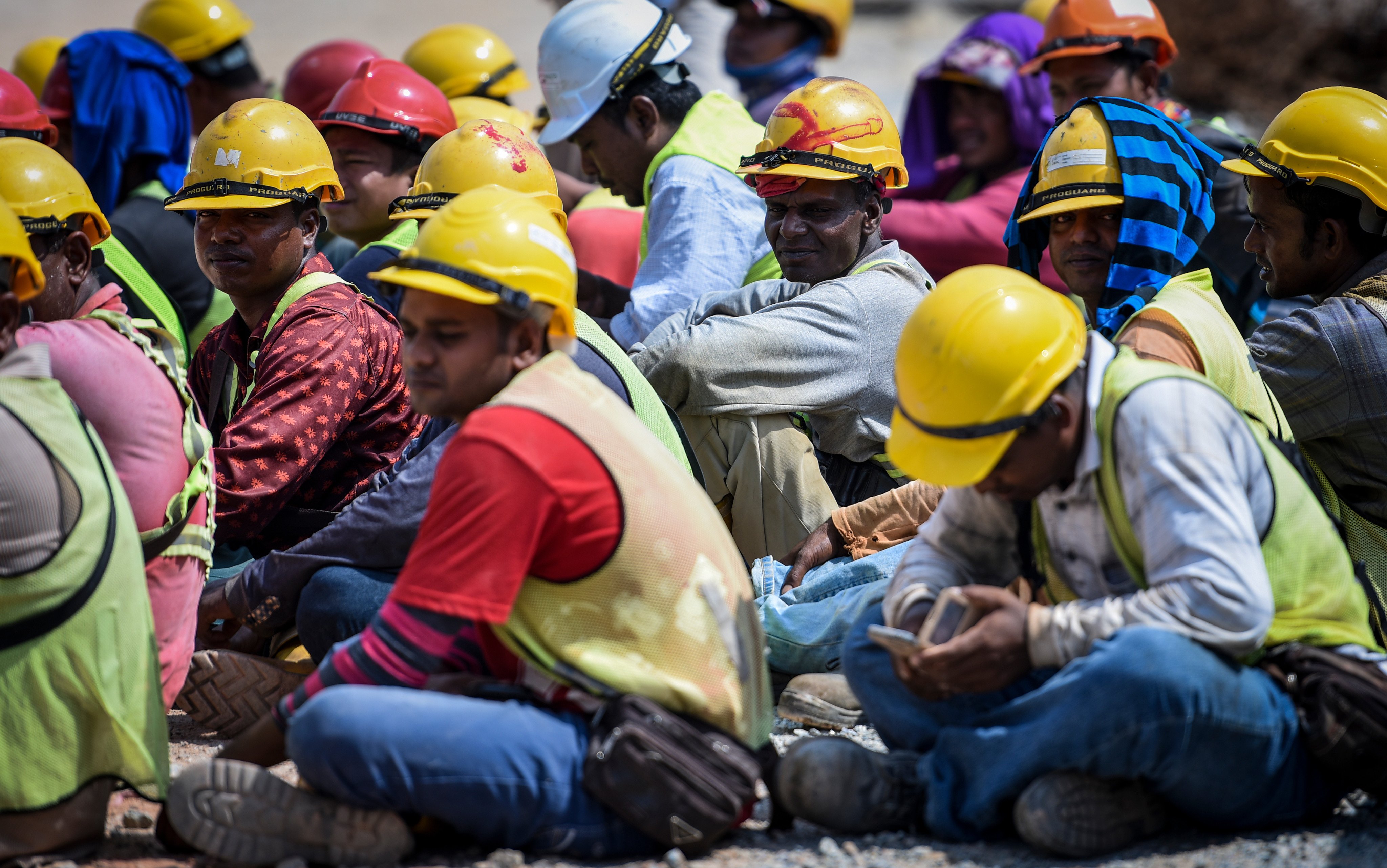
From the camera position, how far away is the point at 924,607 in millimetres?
3176

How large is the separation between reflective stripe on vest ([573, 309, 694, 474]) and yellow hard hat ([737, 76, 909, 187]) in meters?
0.94

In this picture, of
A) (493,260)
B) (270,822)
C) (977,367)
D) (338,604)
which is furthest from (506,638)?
(338,604)

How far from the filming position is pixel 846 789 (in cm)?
305

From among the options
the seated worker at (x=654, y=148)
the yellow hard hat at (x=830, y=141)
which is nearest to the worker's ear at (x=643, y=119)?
the seated worker at (x=654, y=148)

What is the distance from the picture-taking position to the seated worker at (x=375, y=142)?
19.2 feet

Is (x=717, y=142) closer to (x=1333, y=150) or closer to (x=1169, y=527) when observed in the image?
(x=1333, y=150)

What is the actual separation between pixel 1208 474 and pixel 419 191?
3.18 m

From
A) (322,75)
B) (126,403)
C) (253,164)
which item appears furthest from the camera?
(322,75)

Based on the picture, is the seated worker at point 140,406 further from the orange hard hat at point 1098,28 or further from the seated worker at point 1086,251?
the orange hard hat at point 1098,28

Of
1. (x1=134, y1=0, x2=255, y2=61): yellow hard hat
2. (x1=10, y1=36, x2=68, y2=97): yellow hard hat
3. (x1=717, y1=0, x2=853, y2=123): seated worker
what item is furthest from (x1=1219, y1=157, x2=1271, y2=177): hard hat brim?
(x1=10, y1=36, x2=68, y2=97): yellow hard hat

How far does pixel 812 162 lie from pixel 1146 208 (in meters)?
1.14

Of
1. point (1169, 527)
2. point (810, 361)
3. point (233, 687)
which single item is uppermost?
point (1169, 527)

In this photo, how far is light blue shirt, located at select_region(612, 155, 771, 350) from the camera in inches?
205

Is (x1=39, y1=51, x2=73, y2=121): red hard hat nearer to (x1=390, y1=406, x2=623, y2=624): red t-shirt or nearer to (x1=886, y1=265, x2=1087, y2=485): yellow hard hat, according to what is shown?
(x1=390, y1=406, x2=623, y2=624): red t-shirt
